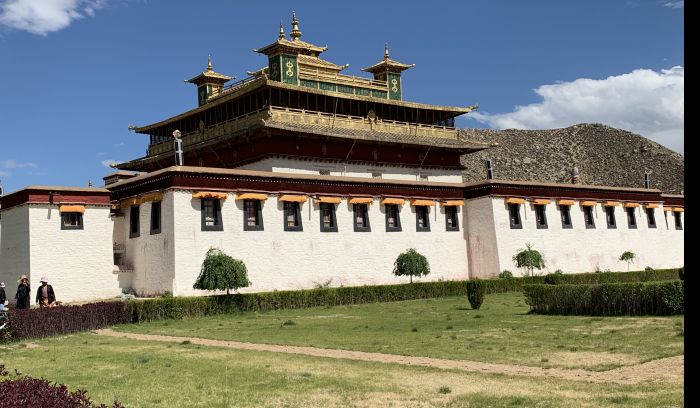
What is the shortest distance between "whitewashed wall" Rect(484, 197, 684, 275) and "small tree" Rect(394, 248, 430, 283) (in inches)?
202

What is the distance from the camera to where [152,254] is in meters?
30.8

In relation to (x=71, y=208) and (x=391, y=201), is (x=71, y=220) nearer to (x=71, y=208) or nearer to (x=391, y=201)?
(x=71, y=208)

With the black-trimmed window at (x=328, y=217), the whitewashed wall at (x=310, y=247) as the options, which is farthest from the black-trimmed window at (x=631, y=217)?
the black-trimmed window at (x=328, y=217)

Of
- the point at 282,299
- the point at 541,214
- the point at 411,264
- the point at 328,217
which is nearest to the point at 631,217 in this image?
the point at 541,214

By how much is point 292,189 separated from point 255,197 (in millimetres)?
2122

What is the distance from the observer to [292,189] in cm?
3306

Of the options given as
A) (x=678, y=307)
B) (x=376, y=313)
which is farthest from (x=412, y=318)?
(x=678, y=307)

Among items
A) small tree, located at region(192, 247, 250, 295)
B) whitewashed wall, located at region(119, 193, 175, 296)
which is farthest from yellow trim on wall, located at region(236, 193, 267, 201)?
small tree, located at region(192, 247, 250, 295)

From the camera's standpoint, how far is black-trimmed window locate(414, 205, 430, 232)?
37688mm

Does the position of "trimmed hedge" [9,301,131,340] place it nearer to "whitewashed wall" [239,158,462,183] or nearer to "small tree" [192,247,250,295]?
"small tree" [192,247,250,295]

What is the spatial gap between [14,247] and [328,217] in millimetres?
13454

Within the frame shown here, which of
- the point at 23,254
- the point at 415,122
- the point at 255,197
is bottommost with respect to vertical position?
the point at 23,254

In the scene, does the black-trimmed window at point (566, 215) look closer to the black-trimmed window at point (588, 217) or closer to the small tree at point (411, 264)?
the black-trimmed window at point (588, 217)

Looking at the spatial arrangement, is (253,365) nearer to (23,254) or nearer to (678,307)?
(678,307)
